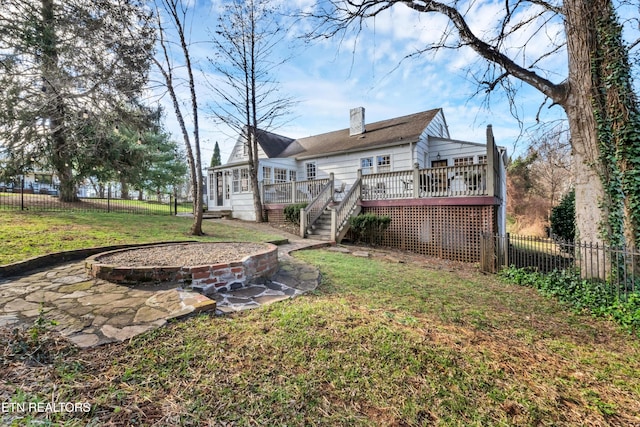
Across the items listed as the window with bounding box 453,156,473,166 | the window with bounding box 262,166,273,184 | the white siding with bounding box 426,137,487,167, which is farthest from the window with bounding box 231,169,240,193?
the window with bounding box 453,156,473,166

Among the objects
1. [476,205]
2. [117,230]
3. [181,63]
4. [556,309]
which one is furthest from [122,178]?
[556,309]

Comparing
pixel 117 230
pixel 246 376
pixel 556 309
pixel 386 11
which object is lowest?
pixel 556 309

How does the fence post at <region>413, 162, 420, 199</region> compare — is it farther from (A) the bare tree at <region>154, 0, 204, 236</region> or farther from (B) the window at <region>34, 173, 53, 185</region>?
(B) the window at <region>34, 173, 53, 185</region>

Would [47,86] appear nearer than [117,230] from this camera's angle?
No

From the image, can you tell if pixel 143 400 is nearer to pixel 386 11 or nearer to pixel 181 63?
pixel 386 11

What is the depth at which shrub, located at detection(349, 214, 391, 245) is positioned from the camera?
9.76 metres

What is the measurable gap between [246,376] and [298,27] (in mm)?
6921

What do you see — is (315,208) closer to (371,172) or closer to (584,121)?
(371,172)

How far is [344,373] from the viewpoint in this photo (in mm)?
2131

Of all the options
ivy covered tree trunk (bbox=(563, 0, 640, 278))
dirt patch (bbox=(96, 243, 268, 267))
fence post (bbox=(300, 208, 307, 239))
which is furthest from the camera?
fence post (bbox=(300, 208, 307, 239))

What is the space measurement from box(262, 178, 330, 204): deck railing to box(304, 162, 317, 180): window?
2.87 m

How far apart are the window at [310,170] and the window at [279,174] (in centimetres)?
130

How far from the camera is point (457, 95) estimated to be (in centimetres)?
741

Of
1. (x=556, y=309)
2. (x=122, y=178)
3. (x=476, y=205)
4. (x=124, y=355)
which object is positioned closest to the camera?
(x=124, y=355)
